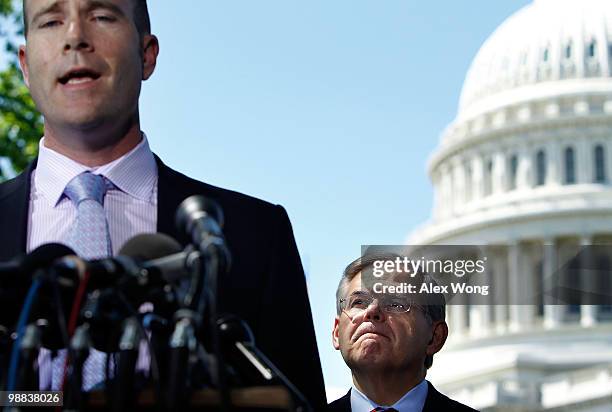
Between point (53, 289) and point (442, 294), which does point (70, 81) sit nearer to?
point (53, 289)

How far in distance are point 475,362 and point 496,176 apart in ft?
46.8

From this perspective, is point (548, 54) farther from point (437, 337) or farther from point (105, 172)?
point (105, 172)

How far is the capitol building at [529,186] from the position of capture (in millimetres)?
88188

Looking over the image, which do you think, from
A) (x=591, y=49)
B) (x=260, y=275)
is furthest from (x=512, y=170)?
(x=260, y=275)

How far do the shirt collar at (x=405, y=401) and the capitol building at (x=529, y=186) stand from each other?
75.6 meters

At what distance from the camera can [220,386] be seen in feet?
13.0

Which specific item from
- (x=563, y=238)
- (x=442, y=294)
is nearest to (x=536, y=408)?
(x=563, y=238)

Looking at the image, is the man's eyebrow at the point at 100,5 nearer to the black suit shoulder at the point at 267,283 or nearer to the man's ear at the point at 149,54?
the man's ear at the point at 149,54

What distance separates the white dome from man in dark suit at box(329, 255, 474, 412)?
89.7 meters

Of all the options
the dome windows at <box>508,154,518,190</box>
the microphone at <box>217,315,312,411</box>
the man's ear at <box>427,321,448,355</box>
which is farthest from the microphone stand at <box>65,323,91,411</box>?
the dome windows at <box>508,154,518,190</box>

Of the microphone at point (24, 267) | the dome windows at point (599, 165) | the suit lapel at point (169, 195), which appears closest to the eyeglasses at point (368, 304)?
the suit lapel at point (169, 195)

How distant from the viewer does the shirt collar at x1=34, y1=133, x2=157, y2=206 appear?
5078 mm

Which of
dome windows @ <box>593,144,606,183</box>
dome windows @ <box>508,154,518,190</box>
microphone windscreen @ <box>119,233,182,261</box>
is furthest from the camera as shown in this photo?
dome windows @ <box>508,154,518,190</box>

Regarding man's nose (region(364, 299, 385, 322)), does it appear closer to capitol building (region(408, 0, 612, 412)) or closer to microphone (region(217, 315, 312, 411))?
microphone (region(217, 315, 312, 411))
